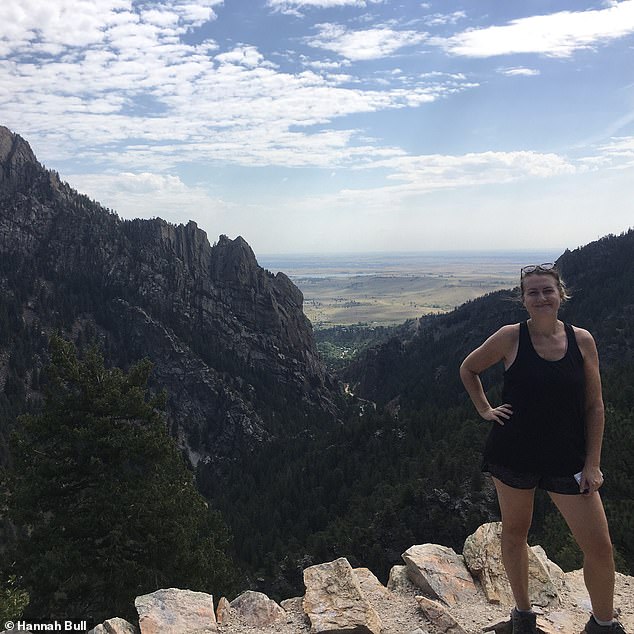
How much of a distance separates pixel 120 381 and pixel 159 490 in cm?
379

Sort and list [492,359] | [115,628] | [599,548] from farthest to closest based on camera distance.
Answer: [115,628], [492,359], [599,548]

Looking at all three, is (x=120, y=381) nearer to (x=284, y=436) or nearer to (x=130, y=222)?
(x=284, y=436)

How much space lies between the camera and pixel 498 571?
841 cm

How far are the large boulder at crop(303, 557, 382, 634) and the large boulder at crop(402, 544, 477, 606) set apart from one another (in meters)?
1.09

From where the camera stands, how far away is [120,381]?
15.9 m

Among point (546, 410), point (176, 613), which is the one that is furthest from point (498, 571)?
point (176, 613)

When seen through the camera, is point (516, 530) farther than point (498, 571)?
No

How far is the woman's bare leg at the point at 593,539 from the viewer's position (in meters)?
4.87

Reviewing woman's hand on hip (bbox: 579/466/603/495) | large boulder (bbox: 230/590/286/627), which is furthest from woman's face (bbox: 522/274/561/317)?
large boulder (bbox: 230/590/286/627)

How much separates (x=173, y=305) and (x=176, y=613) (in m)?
129

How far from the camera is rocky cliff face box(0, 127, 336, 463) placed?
363 feet

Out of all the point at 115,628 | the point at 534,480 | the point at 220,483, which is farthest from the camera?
the point at 220,483

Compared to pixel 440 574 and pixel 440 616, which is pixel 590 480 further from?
pixel 440 574

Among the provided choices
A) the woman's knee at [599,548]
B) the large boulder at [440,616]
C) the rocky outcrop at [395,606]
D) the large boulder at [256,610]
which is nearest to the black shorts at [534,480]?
the woman's knee at [599,548]
